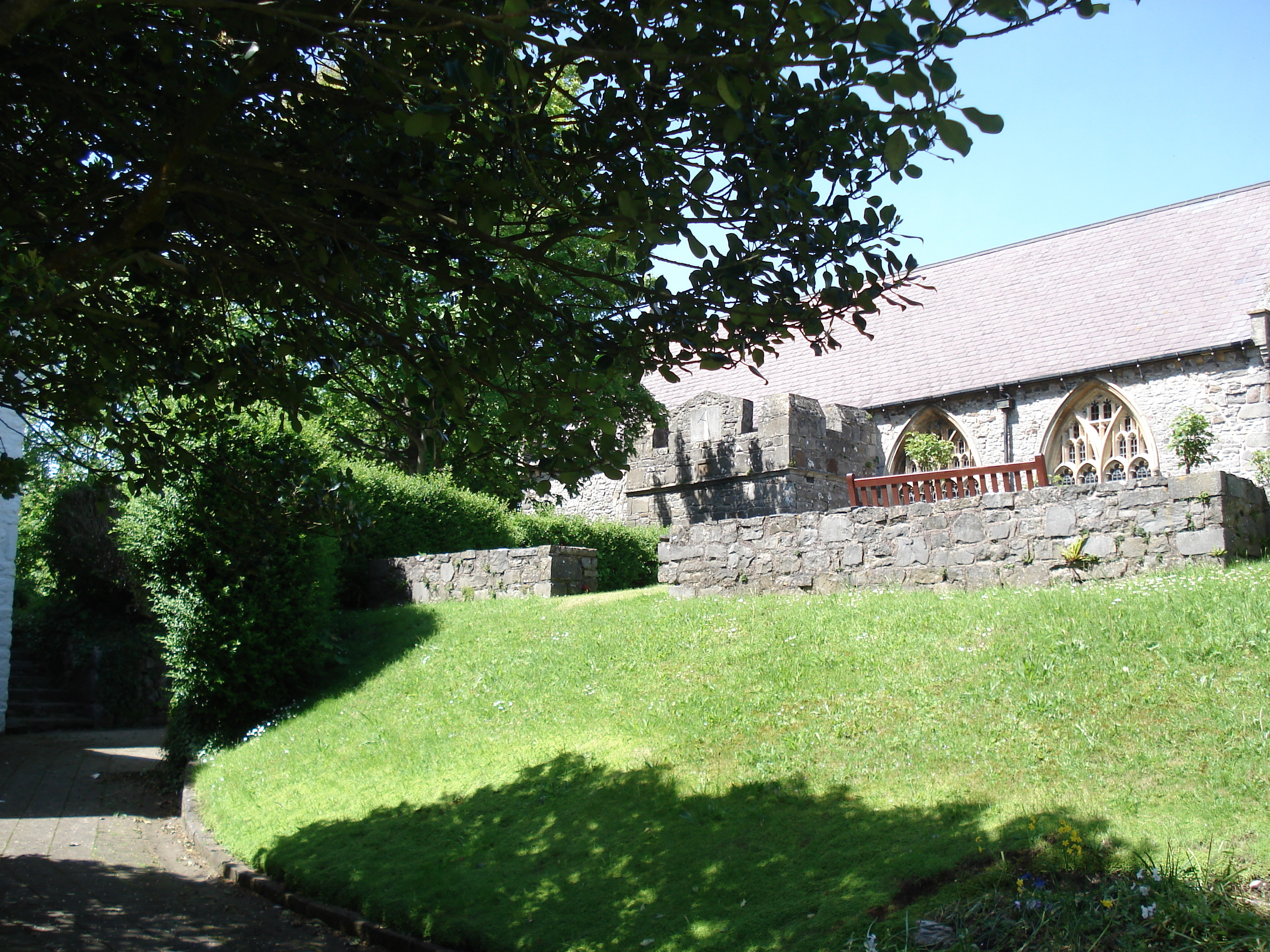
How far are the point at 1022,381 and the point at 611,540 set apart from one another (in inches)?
401

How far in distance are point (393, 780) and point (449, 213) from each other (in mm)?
5576

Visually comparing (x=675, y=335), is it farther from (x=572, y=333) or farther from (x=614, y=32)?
(x=614, y=32)

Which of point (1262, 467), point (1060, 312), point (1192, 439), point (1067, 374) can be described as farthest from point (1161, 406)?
point (1060, 312)

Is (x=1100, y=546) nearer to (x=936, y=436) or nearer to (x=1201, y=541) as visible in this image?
(x=1201, y=541)

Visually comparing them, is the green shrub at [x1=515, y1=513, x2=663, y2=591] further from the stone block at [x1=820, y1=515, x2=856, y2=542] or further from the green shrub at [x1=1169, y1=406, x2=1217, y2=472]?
the green shrub at [x1=1169, y1=406, x2=1217, y2=472]

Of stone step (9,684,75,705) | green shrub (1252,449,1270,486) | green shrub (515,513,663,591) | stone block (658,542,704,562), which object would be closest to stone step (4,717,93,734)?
stone step (9,684,75,705)

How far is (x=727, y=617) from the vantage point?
1065cm

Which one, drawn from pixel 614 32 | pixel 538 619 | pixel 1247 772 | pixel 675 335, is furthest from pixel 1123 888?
pixel 538 619

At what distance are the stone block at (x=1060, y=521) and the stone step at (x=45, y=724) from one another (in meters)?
15.7

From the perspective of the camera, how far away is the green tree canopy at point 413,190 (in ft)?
13.9

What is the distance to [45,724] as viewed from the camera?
16172 mm

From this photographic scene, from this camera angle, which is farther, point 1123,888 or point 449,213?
point 449,213

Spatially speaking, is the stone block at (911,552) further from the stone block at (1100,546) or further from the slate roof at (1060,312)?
the slate roof at (1060,312)

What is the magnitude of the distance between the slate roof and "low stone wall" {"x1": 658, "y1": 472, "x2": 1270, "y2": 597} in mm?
8222
